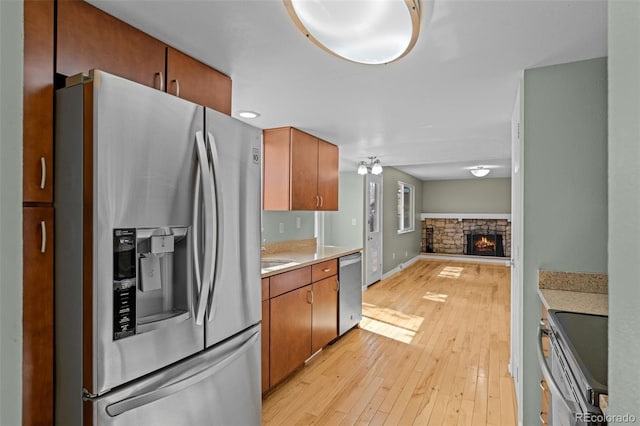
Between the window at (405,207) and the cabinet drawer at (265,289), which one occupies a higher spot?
the window at (405,207)

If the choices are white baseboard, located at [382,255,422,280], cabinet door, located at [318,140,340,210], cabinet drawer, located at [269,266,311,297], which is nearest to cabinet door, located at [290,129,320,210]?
cabinet door, located at [318,140,340,210]

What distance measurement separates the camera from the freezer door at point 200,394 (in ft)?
4.19

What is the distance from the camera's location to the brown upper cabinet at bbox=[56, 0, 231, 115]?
1354 mm

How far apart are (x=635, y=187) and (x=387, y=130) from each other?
3.28 m

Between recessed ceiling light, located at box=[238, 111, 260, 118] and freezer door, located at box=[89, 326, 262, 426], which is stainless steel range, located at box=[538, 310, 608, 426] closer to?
freezer door, located at box=[89, 326, 262, 426]

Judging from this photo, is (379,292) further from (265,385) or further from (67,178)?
(67,178)

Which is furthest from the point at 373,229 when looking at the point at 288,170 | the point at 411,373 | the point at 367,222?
the point at 411,373

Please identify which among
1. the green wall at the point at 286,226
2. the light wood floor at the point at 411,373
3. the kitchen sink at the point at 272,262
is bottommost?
the light wood floor at the point at 411,373

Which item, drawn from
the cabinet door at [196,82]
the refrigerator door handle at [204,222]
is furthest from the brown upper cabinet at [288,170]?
the refrigerator door handle at [204,222]

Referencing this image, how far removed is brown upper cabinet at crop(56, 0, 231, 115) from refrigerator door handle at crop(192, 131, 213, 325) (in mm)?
429

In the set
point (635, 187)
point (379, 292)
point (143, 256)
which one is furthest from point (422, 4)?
point (379, 292)

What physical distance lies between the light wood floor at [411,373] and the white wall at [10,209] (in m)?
2.23

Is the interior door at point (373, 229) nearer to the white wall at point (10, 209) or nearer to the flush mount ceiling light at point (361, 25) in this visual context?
the flush mount ceiling light at point (361, 25)

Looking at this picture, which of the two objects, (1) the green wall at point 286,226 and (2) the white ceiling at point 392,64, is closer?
(2) the white ceiling at point 392,64
